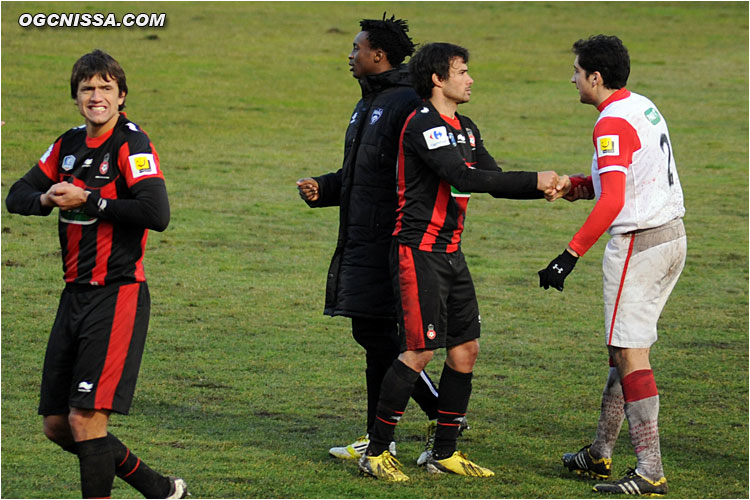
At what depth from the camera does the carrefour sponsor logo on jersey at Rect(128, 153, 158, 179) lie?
5.03 meters

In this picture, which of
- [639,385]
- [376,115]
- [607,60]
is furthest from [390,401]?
[607,60]

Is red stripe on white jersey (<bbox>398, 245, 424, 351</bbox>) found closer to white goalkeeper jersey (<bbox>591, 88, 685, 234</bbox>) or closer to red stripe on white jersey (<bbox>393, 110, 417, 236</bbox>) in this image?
red stripe on white jersey (<bbox>393, 110, 417, 236</bbox>)

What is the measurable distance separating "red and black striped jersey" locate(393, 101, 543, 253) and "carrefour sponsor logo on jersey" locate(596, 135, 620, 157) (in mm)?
379

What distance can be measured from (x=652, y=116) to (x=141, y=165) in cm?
267

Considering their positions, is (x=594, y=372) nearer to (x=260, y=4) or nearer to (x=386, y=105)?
(x=386, y=105)

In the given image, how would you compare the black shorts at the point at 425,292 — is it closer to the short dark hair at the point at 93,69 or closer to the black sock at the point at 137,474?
the black sock at the point at 137,474

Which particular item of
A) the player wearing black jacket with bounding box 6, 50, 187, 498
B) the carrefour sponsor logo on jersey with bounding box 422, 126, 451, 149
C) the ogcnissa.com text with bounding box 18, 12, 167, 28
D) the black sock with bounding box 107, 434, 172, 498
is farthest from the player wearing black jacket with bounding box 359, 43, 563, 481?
the ogcnissa.com text with bounding box 18, 12, 167, 28

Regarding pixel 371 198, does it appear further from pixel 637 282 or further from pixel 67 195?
pixel 67 195

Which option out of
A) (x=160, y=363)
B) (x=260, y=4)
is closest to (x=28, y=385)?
(x=160, y=363)

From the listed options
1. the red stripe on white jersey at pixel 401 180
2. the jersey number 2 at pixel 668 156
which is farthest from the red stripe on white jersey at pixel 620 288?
the red stripe on white jersey at pixel 401 180

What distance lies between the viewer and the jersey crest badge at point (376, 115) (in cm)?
643

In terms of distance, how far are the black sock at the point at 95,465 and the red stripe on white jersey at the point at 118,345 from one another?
0.18m

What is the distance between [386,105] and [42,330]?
173 inches

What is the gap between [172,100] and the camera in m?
23.3
